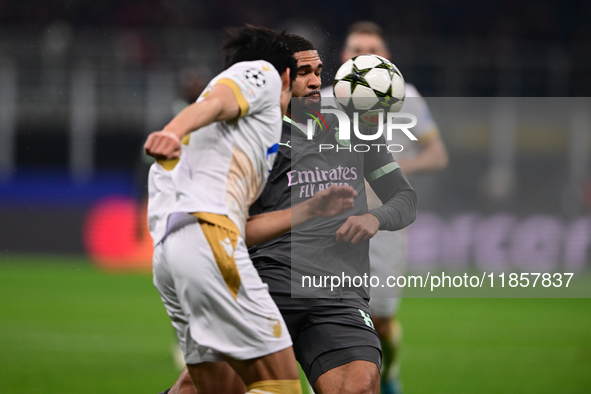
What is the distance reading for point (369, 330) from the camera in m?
3.34

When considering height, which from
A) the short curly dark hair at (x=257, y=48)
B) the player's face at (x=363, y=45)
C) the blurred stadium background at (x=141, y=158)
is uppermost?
the player's face at (x=363, y=45)

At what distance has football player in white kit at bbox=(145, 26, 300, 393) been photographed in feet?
8.53

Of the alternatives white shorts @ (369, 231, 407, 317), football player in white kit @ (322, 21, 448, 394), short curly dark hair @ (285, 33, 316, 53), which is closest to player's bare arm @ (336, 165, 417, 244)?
short curly dark hair @ (285, 33, 316, 53)

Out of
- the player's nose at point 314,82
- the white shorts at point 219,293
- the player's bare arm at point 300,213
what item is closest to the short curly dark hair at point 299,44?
the player's nose at point 314,82

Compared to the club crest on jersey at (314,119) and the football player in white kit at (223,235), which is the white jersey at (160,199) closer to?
the football player in white kit at (223,235)

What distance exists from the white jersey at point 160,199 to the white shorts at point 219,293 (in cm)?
7

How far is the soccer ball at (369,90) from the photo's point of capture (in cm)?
360

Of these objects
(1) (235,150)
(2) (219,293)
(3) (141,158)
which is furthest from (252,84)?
(3) (141,158)

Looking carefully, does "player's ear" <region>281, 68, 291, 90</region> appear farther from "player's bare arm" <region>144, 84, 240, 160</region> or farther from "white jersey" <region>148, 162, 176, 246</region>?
"white jersey" <region>148, 162, 176, 246</region>

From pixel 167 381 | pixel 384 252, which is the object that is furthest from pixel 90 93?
pixel 384 252

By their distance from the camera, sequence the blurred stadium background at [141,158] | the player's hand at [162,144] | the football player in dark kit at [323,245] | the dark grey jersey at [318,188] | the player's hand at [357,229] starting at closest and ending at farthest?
the player's hand at [162,144]
the player's hand at [357,229]
the football player in dark kit at [323,245]
the dark grey jersey at [318,188]
the blurred stadium background at [141,158]

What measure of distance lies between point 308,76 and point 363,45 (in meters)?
1.91

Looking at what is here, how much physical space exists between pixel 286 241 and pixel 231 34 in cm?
102

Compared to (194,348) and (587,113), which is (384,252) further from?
(587,113)
